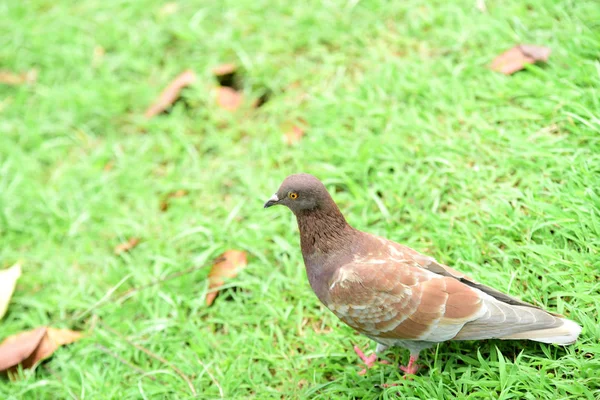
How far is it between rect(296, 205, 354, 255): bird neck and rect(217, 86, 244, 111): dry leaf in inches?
82.0

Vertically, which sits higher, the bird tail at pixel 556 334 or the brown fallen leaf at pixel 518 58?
the brown fallen leaf at pixel 518 58

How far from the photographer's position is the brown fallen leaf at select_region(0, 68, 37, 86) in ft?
19.6

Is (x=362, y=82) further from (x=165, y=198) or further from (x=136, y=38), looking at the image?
(x=136, y=38)

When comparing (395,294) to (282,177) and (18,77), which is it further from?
(18,77)

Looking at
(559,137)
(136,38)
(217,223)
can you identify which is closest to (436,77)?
(559,137)

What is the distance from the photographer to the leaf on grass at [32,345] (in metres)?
3.95

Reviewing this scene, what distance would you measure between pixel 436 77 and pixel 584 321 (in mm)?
2310

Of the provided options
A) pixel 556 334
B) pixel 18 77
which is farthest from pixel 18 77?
pixel 556 334

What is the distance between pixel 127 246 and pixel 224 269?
88 cm

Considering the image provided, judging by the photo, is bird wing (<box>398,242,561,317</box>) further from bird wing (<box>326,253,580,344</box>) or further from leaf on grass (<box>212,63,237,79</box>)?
leaf on grass (<box>212,63,237,79</box>)

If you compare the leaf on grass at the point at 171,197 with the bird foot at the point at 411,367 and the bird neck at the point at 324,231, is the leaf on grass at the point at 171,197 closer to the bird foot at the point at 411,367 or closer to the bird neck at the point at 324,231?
the bird neck at the point at 324,231

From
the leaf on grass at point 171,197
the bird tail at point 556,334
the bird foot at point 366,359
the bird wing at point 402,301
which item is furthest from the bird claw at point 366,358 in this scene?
the leaf on grass at point 171,197

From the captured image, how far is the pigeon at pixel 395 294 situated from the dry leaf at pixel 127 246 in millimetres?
1583

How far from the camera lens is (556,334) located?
3.02 meters
